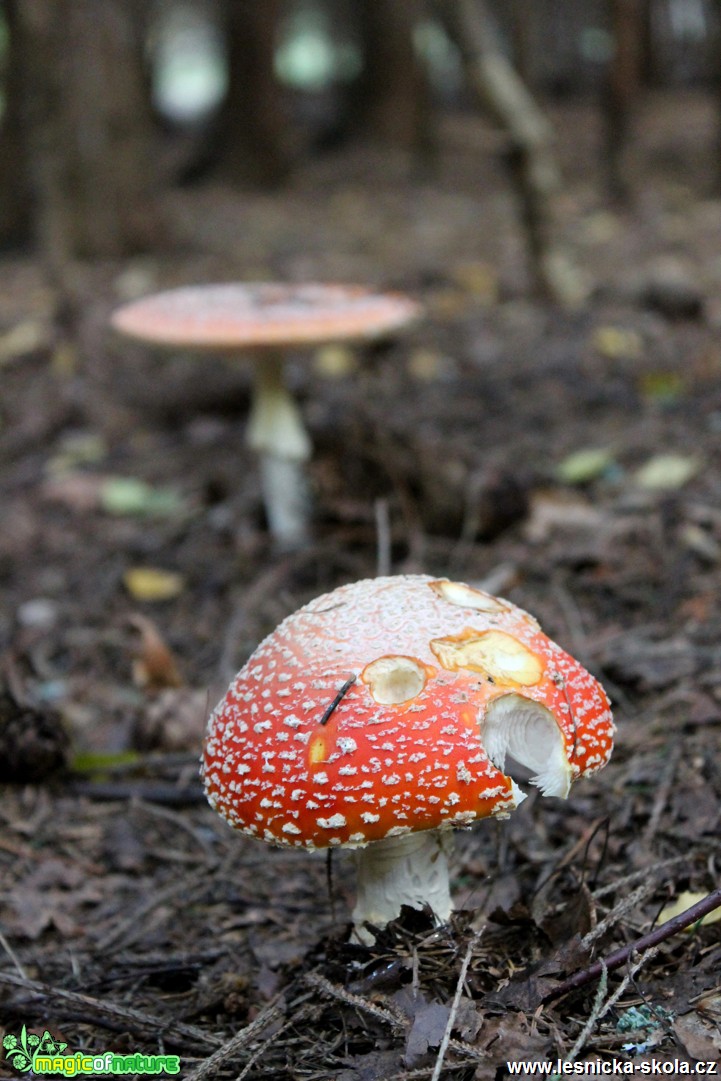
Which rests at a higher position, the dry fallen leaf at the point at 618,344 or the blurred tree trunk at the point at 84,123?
the blurred tree trunk at the point at 84,123

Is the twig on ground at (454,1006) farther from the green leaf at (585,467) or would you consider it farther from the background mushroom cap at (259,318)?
the green leaf at (585,467)

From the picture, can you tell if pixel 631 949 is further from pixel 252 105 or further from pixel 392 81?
pixel 392 81

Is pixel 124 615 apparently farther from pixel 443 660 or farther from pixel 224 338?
pixel 443 660

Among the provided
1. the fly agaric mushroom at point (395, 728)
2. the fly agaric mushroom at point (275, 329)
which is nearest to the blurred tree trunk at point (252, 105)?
the fly agaric mushroom at point (275, 329)

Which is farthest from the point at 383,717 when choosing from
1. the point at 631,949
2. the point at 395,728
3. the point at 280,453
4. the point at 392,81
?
the point at 392,81

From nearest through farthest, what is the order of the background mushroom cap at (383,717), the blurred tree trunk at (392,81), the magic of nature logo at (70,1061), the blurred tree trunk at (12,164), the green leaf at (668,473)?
the background mushroom cap at (383,717), the magic of nature logo at (70,1061), the green leaf at (668,473), the blurred tree trunk at (12,164), the blurred tree trunk at (392,81)

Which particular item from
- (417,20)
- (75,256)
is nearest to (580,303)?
(75,256)
